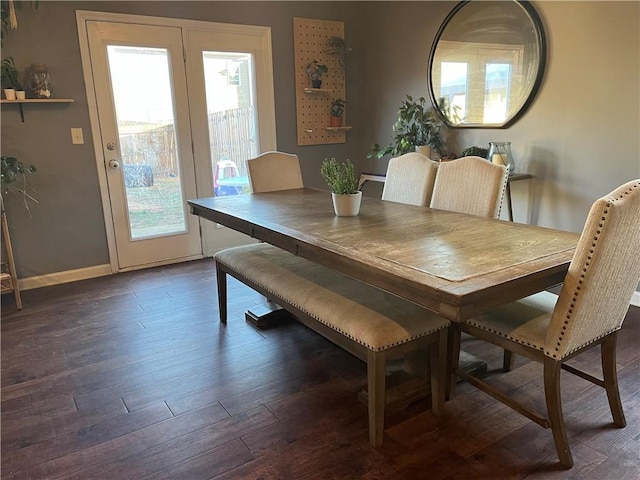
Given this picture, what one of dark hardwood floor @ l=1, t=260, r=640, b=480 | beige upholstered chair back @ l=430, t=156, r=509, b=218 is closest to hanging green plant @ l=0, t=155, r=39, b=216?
dark hardwood floor @ l=1, t=260, r=640, b=480

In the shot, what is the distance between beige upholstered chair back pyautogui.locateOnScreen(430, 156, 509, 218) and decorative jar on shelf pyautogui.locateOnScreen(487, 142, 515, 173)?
2.72ft

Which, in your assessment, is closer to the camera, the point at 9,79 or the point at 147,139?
the point at 9,79

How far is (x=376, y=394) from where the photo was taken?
1675 mm

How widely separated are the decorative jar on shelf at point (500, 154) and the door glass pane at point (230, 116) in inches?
82.3

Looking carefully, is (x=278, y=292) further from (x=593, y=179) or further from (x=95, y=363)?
(x=593, y=179)

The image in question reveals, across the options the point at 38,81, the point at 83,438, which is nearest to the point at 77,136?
the point at 38,81

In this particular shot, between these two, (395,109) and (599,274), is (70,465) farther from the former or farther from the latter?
(395,109)

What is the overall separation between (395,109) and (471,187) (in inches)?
88.2

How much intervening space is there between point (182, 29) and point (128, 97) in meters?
0.71

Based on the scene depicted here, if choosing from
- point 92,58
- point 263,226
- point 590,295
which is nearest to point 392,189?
point 263,226

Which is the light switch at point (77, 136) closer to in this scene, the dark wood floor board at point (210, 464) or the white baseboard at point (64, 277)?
the white baseboard at point (64, 277)

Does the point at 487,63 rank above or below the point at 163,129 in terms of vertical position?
above

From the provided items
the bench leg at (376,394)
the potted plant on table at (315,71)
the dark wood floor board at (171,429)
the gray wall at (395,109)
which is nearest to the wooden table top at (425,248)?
the bench leg at (376,394)

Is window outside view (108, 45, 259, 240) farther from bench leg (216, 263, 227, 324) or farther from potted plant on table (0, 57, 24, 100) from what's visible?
bench leg (216, 263, 227, 324)
